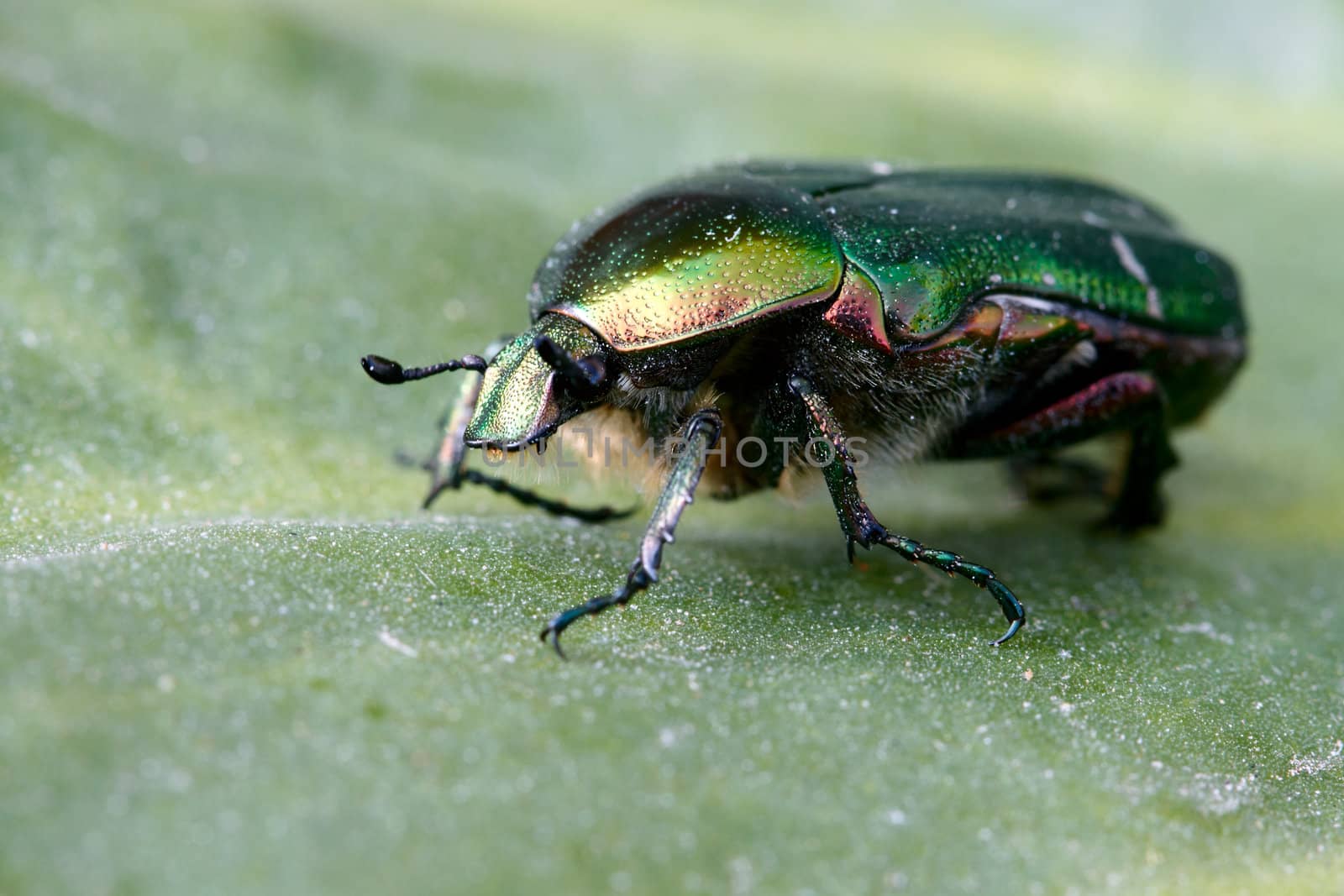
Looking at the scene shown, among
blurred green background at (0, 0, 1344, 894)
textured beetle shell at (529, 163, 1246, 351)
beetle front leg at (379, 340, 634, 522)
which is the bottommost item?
beetle front leg at (379, 340, 634, 522)

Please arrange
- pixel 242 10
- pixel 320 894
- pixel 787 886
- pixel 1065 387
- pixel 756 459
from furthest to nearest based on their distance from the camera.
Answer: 1. pixel 242 10
2. pixel 1065 387
3. pixel 756 459
4. pixel 787 886
5. pixel 320 894

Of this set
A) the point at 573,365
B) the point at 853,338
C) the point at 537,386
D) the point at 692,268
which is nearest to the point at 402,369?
the point at 537,386

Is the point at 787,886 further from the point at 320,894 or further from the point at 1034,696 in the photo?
the point at 1034,696

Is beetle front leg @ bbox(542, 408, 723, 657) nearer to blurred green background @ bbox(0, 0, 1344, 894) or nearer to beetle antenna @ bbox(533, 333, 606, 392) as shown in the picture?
blurred green background @ bbox(0, 0, 1344, 894)

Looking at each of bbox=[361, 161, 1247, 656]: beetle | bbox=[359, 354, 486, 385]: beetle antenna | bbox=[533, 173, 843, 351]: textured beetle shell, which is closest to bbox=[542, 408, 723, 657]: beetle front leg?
bbox=[361, 161, 1247, 656]: beetle

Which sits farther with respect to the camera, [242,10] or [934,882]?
[242,10]

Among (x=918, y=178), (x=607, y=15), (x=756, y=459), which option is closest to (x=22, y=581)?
(x=756, y=459)
